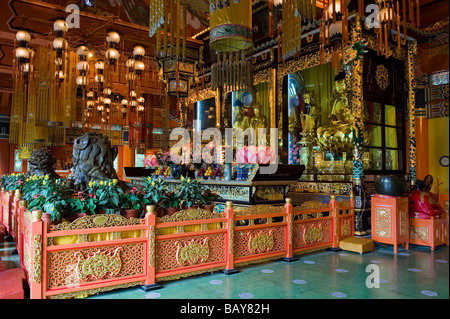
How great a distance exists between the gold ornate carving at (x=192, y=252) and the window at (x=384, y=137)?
13.0 ft

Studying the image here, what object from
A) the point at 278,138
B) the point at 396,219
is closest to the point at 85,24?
the point at 278,138

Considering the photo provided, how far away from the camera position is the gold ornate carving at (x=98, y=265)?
247 centimetres

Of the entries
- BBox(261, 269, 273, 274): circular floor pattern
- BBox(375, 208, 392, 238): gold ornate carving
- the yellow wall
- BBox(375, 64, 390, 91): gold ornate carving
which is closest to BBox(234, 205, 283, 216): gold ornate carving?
BBox(261, 269, 273, 274): circular floor pattern

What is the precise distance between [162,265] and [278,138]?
4.63 meters

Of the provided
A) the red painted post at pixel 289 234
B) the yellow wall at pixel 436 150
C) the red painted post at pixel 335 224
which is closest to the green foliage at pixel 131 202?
the red painted post at pixel 289 234

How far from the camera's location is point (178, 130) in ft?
35.3

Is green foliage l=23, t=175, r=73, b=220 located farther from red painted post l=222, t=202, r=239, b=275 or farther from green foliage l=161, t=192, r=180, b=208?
red painted post l=222, t=202, r=239, b=275

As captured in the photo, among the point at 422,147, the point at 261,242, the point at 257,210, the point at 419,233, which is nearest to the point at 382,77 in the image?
the point at 422,147

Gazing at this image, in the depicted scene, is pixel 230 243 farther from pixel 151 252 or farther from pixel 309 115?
pixel 309 115

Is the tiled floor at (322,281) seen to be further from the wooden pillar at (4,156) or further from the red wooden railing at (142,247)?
the wooden pillar at (4,156)

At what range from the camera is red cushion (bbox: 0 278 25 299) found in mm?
2184

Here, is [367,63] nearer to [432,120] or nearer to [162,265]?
[432,120]

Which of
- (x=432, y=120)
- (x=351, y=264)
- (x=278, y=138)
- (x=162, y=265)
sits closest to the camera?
(x=162, y=265)

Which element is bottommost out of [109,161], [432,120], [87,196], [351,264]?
[351,264]
